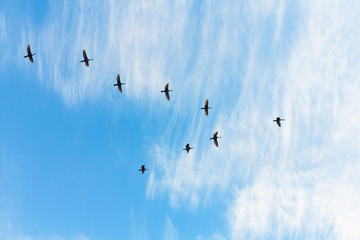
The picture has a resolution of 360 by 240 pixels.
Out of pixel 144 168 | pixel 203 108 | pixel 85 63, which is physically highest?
pixel 85 63

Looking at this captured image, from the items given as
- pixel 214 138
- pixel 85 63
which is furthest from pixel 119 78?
pixel 214 138

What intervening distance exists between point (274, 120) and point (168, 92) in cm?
2599

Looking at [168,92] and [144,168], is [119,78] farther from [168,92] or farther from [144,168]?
[144,168]

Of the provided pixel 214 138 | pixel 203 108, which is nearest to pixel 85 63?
pixel 203 108

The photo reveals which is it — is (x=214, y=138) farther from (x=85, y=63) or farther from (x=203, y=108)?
(x=85, y=63)

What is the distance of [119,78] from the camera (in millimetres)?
90438

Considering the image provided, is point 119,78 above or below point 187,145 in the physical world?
above

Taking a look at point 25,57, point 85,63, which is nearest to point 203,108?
point 85,63

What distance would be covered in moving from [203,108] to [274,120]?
1698 centimetres

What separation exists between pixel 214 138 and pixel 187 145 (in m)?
6.97

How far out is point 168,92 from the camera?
3583 inches

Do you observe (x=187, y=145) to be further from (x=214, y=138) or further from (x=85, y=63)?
(x=85, y=63)

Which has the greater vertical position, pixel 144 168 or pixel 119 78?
pixel 119 78

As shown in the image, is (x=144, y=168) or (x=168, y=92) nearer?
(x=168, y=92)
